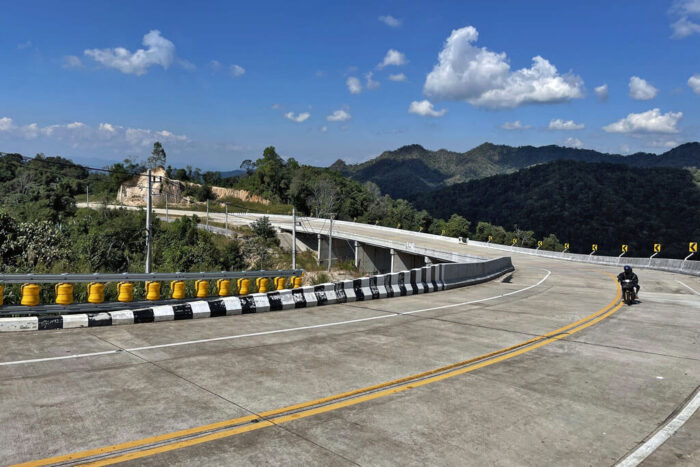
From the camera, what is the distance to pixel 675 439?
5781mm

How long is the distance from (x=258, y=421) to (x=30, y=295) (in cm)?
836

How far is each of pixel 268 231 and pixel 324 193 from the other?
44.8 metres

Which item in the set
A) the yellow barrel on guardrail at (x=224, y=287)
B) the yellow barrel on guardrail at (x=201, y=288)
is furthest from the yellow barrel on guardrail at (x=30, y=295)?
the yellow barrel on guardrail at (x=224, y=287)

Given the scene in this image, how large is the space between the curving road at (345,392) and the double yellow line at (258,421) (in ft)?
0.08

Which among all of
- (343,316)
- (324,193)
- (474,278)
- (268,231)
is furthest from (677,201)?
(343,316)

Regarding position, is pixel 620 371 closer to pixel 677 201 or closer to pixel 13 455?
pixel 13 455

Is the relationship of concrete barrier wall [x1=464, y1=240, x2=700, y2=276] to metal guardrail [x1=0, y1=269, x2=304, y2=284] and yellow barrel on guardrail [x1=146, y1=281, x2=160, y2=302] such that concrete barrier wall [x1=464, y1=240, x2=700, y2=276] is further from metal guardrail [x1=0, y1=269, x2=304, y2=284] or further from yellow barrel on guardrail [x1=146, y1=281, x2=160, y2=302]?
yellow barrel on guardrail [x1=146, y1=281, x2=160, y2=302]

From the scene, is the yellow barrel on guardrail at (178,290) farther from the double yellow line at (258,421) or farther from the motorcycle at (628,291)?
the motorcycle at (628,291)

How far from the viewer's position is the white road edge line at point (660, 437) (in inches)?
205

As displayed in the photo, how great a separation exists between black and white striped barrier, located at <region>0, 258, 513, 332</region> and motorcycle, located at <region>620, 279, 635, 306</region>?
22.4 ft

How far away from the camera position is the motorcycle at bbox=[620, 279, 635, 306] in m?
17.4

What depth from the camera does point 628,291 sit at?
17531 mm

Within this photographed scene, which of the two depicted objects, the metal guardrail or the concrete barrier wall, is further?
the concrete barrier wall

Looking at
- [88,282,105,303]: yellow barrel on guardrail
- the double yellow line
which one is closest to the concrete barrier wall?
the double yellow line
